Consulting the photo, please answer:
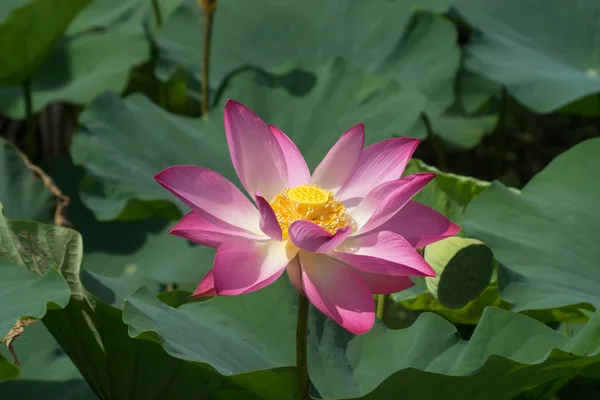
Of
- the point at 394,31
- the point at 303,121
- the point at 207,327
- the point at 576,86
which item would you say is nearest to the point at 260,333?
the point at 207,327

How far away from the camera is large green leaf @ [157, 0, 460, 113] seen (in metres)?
2.04

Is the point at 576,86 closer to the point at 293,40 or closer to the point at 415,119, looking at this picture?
the point at 415,119

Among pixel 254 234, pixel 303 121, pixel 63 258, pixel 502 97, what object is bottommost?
pixel 502 97

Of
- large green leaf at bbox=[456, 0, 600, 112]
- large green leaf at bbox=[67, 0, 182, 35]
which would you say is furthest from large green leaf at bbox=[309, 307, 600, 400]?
large green leaf at bbox=[67, 0, 182, 35]

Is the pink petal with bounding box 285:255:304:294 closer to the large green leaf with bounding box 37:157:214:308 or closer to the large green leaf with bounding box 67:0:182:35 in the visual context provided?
the large green leaf with bounding box 37:157:214:308

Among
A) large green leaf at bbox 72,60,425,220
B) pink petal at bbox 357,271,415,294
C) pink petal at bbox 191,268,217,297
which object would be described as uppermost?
pink petal at bbox 357,271,415,294

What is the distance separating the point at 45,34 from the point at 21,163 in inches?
14.8

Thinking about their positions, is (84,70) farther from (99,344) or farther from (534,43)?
(99,344)

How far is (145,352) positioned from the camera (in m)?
A: 1.03

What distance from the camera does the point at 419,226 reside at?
2.85ft

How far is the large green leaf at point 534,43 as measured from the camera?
1867mm

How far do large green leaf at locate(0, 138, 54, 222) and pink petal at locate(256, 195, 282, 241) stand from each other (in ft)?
3.15

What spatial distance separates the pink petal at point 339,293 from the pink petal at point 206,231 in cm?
7

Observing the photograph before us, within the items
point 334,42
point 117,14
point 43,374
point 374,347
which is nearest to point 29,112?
point 117,14
